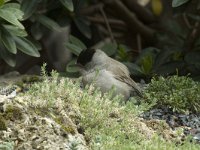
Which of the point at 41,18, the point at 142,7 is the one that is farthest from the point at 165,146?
the point at 142,7

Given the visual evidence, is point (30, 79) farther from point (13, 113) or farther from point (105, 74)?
point (13, 113)

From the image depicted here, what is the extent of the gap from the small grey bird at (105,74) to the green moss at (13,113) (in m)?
1.97

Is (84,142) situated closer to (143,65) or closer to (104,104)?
(104,104)

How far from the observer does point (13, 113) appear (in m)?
5.90

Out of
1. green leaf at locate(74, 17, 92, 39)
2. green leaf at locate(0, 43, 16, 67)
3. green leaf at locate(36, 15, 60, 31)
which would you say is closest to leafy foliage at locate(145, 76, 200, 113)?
green leaf at locate(0, 43, 16, 67)

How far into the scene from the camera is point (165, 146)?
5.59 meters

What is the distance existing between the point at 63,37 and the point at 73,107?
8425mm

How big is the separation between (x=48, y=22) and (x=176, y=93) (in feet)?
9.26

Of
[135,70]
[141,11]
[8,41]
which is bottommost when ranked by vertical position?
[141,11]

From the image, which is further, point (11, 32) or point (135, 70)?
point (135, 70)

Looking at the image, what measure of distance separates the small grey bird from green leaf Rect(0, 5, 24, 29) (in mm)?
965

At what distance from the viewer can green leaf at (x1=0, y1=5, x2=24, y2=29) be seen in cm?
773

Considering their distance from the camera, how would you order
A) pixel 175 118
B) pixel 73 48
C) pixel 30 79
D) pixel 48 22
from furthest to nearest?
pixel 48 22
pixel 73 48
pixel 30 79
pixel 175 118

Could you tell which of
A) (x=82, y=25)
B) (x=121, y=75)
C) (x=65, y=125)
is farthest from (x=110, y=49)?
(x=65, y=125)
